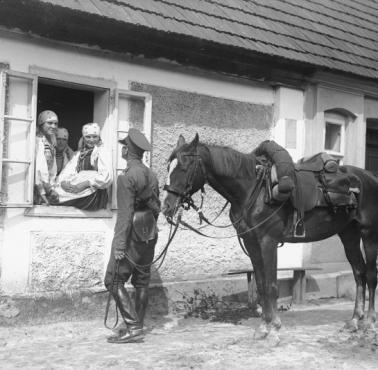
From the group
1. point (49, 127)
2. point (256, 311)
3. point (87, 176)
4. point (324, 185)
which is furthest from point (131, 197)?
point (256, 311)

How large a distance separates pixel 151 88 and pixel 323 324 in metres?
3.53

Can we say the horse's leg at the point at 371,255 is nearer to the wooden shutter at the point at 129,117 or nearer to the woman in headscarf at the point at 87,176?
the wooden shutter at the point at 129,117

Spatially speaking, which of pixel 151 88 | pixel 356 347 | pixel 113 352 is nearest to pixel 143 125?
pixel 151 88

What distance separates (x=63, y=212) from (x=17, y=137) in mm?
973

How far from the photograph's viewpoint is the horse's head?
5418mm

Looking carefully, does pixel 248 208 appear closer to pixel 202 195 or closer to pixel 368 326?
pixel 202 195

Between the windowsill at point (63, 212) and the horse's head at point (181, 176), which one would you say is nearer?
the horse's head at point (181, 176)

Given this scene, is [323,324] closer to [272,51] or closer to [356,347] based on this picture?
[356,347]

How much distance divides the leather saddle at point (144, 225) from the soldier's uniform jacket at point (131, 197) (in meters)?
0.04

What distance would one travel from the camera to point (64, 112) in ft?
26.5


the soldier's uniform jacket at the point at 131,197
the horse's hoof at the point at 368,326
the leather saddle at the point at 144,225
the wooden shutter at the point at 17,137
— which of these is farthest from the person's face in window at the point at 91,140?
the horse's hoof at the point at 368,326

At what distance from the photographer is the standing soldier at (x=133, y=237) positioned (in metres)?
5.56

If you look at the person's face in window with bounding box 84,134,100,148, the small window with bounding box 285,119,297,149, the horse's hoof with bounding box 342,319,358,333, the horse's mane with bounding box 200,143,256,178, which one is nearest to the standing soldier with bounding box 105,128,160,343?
the horse's mane with bounding box 200,143,256,178

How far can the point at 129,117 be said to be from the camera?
23.7 feet
